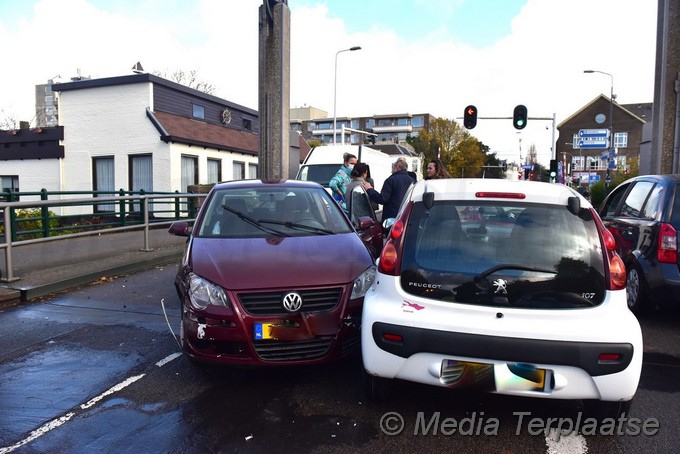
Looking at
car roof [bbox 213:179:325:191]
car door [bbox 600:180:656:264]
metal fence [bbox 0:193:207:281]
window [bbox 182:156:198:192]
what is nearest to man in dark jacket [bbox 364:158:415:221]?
car roof [bbox 213:179:325:191]

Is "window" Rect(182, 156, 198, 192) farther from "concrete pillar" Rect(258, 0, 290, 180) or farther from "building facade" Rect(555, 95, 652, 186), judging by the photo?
"building facade" Rect(555, 95, 652, 186)

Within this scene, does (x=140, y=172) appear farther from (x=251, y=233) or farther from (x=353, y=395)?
(x=353, y=395)

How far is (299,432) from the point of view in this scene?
316cm

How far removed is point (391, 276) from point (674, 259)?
3.47 metres

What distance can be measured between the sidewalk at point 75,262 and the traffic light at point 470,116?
1410 cm

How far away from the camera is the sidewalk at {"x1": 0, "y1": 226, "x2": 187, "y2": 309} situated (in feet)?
22.4

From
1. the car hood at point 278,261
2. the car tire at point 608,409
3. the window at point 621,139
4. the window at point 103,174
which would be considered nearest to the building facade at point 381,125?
the window at point 621,139

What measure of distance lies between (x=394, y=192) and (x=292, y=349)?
4.90 metres

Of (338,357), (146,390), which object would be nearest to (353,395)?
(338,357)

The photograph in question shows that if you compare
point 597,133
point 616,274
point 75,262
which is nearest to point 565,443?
point 616,274

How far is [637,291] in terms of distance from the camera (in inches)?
223

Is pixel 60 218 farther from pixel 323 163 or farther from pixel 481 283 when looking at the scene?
pixel 481 283

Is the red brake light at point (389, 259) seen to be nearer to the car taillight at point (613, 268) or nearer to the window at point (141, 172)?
the car taillight at point (613, 268)

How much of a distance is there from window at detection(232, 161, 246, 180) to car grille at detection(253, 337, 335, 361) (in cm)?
2341
